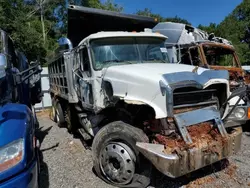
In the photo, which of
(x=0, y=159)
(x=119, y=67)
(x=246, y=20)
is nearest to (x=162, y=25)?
(x=119, y=67)

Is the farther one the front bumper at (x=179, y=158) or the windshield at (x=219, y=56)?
the windshield at (x=219, y=56)

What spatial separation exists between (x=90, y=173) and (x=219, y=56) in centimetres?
588

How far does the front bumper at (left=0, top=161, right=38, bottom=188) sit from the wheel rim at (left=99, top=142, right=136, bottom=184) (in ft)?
4.34

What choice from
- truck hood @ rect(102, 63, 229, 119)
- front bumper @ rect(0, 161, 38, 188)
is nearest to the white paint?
truck hood @ rect(102, 63, 229, 119)

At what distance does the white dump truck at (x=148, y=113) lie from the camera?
3.21 m

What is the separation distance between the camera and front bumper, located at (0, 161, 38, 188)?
2.29m

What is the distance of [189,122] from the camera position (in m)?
3.45

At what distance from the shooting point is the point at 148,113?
12.2 feet

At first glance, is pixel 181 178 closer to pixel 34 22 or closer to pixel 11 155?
pixel 11 155

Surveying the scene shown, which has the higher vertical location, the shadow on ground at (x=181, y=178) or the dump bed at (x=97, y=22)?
the dump bed at (x=97, y=22)

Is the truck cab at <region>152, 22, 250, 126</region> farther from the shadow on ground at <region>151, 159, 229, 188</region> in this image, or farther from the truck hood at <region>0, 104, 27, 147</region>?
the truck hood at <region>0, 104, 27, 147</region>

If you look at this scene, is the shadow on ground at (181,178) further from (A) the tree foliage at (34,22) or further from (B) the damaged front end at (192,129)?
(A) the tree foliage at (34,22)

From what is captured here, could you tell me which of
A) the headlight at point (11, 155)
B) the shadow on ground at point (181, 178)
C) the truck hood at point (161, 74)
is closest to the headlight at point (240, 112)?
the shadow on ground at point (181, 178)

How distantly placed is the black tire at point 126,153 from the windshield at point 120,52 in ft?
4.33
